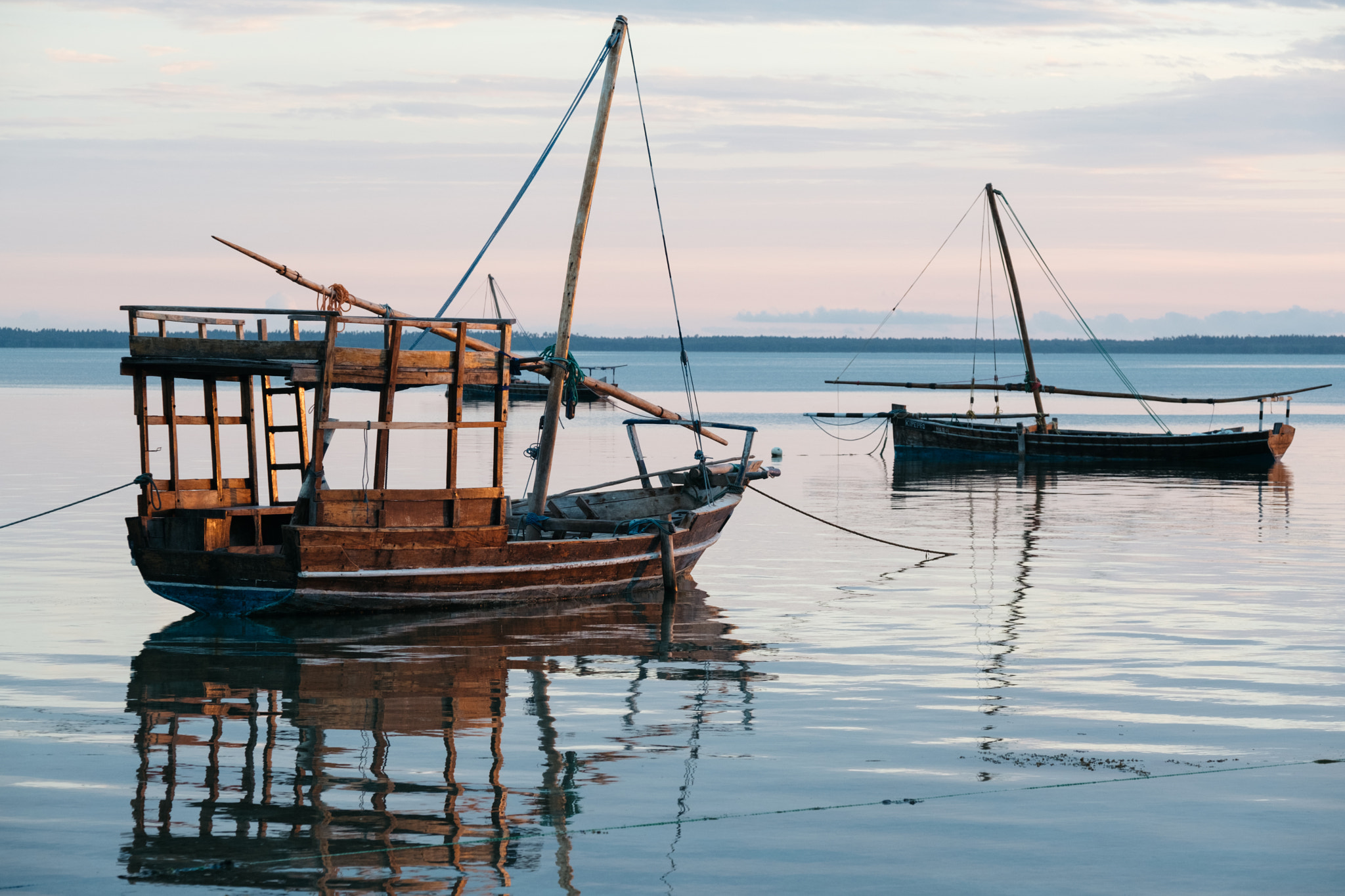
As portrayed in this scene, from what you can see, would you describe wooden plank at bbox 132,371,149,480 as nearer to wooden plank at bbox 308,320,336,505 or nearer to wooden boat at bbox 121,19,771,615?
wooden boat at bbox 121,19,771,615

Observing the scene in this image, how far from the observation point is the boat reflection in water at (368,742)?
8.36 metres

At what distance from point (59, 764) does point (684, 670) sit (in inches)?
248

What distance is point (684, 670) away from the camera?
14.8 m

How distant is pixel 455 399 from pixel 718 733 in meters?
7.33

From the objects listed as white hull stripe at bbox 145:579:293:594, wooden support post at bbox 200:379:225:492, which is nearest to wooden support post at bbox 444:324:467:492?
white hull stripe at bbox 145:579:293:594

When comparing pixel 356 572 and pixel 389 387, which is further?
pixel 356 572

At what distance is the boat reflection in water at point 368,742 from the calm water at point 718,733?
0.04 m

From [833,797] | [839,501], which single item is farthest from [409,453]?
[833,797]

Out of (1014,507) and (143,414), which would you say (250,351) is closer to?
(143,414)

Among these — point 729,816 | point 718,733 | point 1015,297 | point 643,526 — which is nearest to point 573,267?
point 643,526

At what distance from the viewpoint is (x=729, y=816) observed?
30.6 ft

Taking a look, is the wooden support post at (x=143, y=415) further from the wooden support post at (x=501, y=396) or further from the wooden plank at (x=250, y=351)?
the wooden support post at (x=501, y=396)

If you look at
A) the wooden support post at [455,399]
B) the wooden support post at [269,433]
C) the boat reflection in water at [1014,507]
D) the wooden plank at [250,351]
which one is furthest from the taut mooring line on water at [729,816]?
the wooden support post at [269,433]

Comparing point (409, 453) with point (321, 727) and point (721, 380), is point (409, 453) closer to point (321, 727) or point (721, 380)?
point (321, 727)
